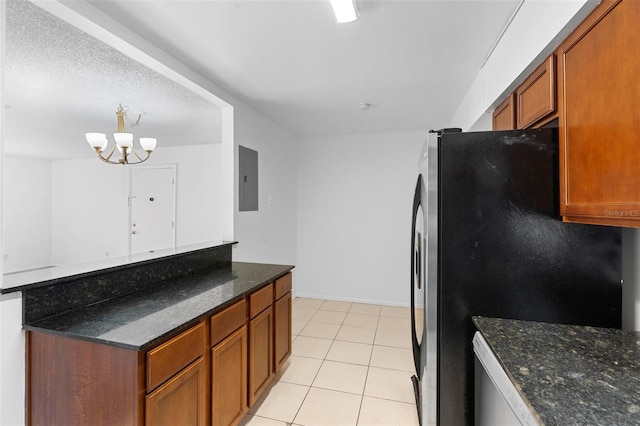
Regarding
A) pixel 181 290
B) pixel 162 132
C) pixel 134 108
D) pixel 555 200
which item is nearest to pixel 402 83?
pixel 555 200

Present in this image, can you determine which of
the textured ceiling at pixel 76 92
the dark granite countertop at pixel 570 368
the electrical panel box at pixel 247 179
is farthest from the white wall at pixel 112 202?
the dark granite countertop at pixel 570 368

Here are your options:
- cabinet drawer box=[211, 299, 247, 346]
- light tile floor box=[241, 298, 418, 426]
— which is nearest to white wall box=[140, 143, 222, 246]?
light tile floor box=[241, 298, 418, 426]

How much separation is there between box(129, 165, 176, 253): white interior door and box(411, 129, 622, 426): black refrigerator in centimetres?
484

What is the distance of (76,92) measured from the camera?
2748 mm

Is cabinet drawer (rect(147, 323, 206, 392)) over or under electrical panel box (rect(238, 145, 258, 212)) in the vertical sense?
under

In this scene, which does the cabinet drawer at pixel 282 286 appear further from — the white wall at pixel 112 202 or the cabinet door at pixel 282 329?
the white wall at pixel 112 202

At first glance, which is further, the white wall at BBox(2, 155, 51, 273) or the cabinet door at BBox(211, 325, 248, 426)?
the white wall at BBox(2, 155, 51, 273)

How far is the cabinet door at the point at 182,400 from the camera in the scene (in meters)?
1.12

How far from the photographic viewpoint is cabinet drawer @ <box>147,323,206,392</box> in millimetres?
1104

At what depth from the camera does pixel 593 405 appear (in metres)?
0.73

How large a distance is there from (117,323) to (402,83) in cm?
267

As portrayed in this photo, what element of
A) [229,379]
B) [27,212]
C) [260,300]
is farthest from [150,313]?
[27,212]

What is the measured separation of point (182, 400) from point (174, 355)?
0.77 feet

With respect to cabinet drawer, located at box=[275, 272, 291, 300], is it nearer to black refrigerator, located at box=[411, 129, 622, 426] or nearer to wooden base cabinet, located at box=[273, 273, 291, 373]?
wooden base cabinet, located at box=[273, 273, 291, 373]
